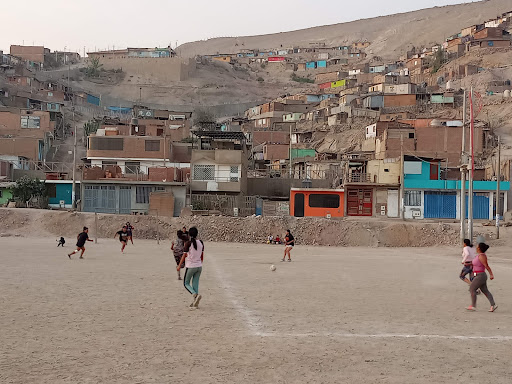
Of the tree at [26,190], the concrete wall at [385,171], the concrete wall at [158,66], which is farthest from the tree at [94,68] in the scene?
the concrete wall at [385,171]

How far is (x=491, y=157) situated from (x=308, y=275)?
37897 millimetres

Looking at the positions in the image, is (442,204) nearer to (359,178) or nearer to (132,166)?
(359,178)

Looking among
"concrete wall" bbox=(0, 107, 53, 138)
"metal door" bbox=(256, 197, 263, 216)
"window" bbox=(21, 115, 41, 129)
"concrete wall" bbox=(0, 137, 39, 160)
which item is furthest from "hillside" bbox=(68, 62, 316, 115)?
"metal door" bbox=(256, 197, 263, 216)

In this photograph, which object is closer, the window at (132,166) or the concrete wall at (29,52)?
the window at (132,166)

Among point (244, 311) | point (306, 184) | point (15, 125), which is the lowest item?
point (244, 311)

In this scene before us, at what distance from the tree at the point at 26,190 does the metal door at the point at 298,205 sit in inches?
731

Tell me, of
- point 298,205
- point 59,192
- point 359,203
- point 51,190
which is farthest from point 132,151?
point 359,203

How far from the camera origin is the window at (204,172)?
44.6m

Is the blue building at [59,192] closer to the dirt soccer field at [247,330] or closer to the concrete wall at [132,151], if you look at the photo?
the concrete wall at [132,151]

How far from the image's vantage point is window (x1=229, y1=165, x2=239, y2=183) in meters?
44.3

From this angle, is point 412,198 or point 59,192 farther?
point 59,192

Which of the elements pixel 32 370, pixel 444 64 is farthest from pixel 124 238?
pixel 444 64

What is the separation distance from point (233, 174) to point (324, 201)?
6739 millimetres

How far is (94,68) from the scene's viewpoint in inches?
4739
